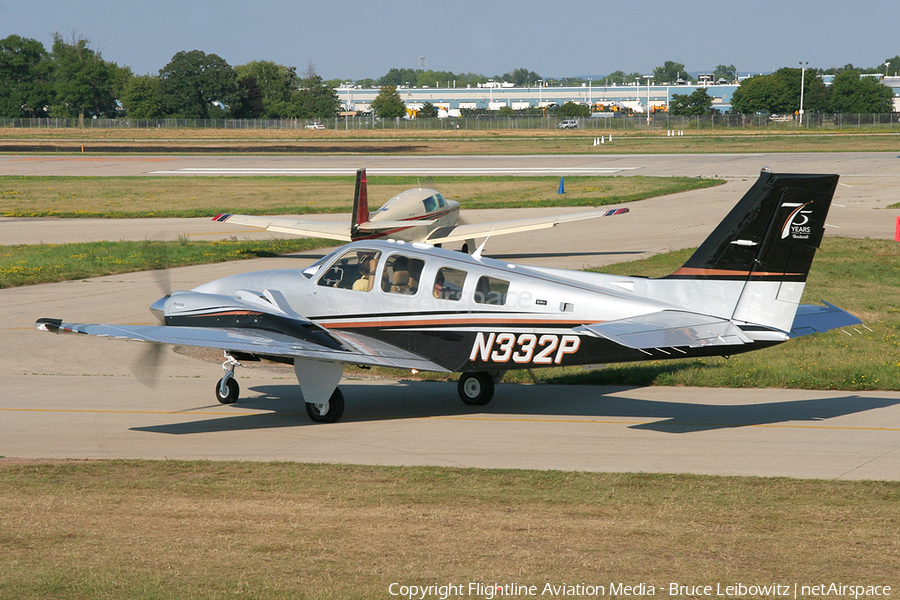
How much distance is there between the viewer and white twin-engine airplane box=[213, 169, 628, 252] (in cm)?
2555

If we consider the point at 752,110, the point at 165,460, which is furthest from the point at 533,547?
the point at 752,110

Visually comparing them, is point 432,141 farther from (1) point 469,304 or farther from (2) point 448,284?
(1) point 469,304

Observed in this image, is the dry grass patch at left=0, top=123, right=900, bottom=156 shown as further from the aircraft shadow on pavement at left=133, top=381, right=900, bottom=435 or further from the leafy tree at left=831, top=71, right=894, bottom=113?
the aircraft shadow on pavement at left=133, top=381, right=900, bottom=435

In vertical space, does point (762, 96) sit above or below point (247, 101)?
above

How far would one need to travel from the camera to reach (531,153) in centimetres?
8638

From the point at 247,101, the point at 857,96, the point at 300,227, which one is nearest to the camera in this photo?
the point at 300,227

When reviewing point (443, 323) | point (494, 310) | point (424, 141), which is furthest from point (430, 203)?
point (424, 141)

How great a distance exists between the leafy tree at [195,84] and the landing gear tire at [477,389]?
14087 centimetres

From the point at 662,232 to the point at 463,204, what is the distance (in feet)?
47.3

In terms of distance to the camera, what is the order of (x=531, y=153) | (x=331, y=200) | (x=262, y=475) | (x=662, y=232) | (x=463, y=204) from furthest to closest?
(x=531, y=153)
(x=331, y=200)
(x=463, y=204)
(x=662, y=232)
(x=262, y=475)

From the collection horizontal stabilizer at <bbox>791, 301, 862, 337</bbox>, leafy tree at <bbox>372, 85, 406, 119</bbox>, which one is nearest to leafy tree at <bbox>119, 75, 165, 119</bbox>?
leafy tree at <bbox>372, 85, 406, 119</bbox>

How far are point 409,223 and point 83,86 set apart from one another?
140059mm

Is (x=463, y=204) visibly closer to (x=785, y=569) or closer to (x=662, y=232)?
(x=662, y=232)

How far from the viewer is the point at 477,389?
1355cm
